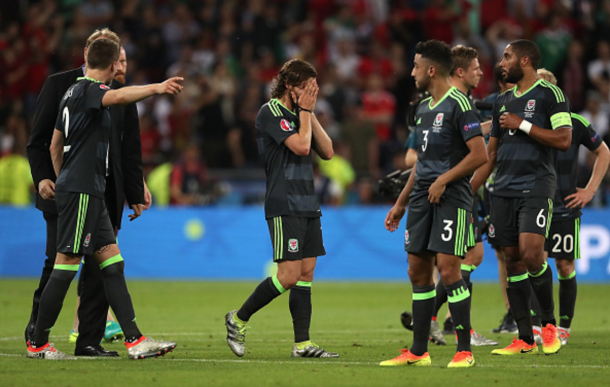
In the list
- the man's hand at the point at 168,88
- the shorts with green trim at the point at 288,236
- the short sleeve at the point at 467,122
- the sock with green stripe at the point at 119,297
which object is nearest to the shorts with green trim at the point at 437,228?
the short sleeve at the point at 467,122

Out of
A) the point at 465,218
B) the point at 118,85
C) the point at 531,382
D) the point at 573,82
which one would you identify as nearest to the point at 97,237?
the point at 118,85

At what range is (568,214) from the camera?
8.69m

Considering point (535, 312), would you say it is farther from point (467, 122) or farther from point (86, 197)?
point (86, 197)

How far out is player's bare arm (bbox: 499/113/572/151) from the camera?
7.47 metres

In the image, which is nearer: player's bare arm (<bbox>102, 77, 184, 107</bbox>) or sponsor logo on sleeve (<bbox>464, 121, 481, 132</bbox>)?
player's bare arm (<bbox>102, 77, 184, 107</bbox>)

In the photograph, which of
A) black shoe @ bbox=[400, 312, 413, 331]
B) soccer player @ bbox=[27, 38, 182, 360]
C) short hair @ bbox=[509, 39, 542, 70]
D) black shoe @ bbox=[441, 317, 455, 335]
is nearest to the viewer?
soccer player @ bbox=[27, 38, 182, 360]

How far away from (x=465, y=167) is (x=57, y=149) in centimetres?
293

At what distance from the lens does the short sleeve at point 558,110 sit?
7570mm

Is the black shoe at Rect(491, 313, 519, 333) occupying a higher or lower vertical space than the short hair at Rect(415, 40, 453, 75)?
lower

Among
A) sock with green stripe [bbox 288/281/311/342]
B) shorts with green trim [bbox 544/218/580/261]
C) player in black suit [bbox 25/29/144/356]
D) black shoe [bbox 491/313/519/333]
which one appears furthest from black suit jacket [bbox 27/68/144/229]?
black shoe [bbox 491/313/519/333]

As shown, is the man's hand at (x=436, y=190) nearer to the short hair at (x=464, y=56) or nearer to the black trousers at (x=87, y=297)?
the short hair at (x=464, y=56)

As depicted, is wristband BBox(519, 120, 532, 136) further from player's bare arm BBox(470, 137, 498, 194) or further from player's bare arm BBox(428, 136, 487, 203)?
player's bare arm BBox(428, 136, 487, 203)

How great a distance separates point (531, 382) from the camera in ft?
19.4

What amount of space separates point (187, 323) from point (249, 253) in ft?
19.7
